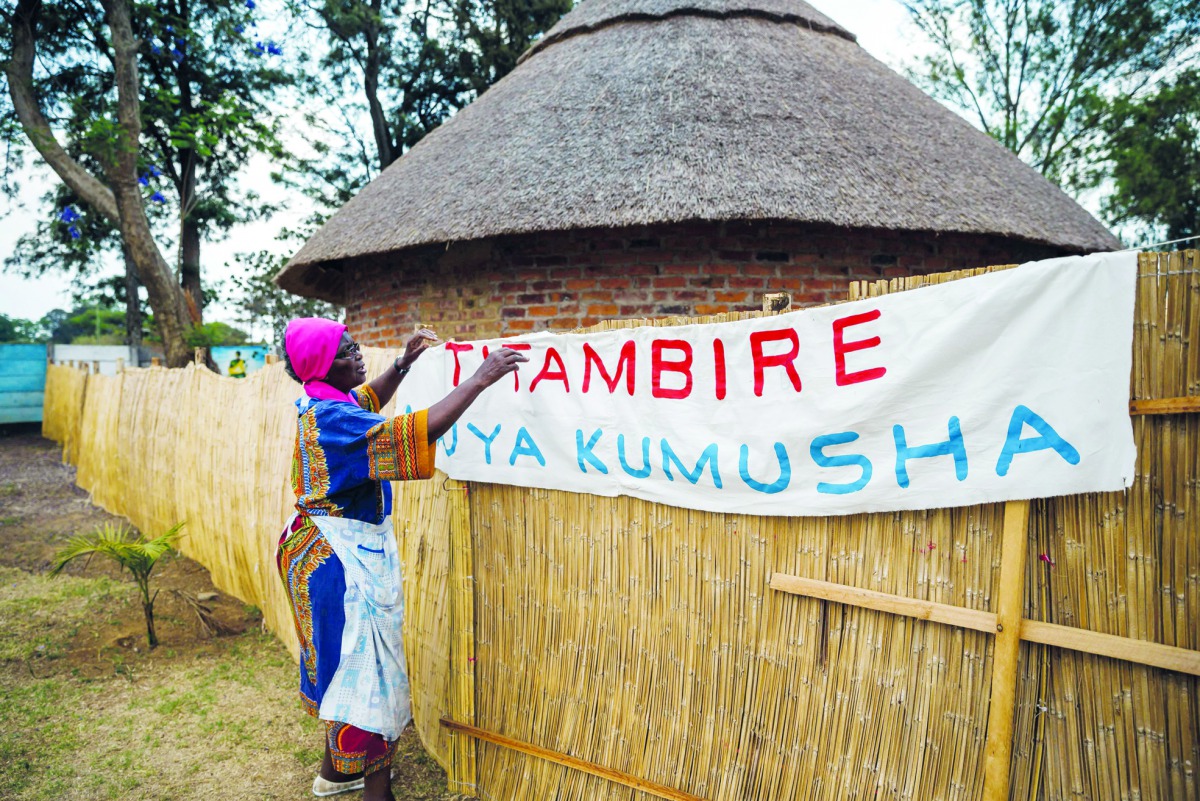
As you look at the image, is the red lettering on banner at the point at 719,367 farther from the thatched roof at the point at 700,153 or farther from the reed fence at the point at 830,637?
the thatched roof at the point at 700,153

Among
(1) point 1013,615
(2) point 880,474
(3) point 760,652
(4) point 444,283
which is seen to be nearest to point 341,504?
(3) point 760,652

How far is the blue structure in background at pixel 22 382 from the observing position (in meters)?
15.8

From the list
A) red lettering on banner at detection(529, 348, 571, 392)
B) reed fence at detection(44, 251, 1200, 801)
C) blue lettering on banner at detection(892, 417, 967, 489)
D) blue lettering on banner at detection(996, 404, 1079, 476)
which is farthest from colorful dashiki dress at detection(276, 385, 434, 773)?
blue lettering on banner at detection(996, 404, 1079, 476)

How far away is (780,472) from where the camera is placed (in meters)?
2.12

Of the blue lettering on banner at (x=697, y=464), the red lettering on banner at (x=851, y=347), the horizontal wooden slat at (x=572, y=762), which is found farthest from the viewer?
the horizontal wooden slat at (x=572, y=762)

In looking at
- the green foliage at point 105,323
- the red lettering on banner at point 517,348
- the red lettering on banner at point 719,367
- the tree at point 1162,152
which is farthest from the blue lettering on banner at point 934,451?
the green foliage at point 105,323

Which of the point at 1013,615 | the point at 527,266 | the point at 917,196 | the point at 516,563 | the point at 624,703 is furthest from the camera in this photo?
the point at 527,266

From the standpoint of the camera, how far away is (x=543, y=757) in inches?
105

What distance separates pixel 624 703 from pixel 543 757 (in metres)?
0.40

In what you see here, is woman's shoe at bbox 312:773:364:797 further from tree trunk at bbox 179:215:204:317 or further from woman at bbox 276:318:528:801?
tree trunk at bbox 179:215:204:317

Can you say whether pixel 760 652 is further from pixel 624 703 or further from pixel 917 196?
pixel 917 196

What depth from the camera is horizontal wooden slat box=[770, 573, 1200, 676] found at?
158 cm

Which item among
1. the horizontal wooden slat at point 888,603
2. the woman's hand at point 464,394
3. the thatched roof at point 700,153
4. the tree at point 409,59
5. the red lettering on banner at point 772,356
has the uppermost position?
the tree at point 409,59

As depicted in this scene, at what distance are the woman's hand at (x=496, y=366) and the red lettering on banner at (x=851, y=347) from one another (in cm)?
95
